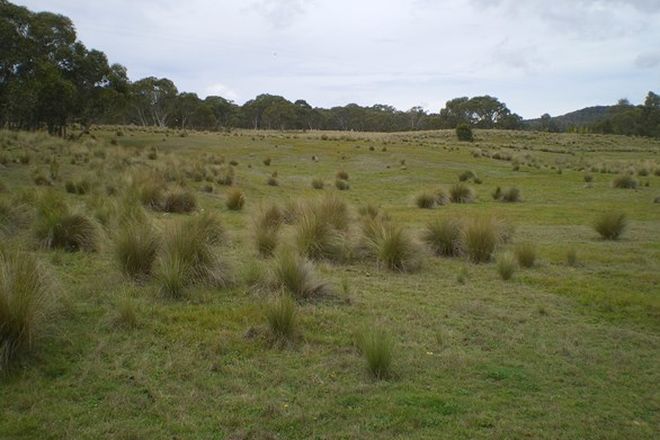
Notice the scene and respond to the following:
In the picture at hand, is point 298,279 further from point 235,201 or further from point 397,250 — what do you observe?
point 235,201

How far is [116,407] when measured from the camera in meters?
4.71

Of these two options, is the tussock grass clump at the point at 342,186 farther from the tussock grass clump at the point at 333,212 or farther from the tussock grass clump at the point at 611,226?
the tussock grass clump at the point at 611,226

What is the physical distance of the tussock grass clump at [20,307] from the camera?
5.19 meters

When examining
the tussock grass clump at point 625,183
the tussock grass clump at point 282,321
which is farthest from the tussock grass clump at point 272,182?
the tussock grass clump at point 282,321

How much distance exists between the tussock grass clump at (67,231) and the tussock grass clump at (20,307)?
381 centimetres

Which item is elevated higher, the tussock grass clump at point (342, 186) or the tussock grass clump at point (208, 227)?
the tussock grass clump at point (208, 227)

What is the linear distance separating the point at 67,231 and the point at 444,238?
7028 millimetres

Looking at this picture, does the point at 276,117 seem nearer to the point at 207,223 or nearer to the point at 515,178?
the point at 515,178

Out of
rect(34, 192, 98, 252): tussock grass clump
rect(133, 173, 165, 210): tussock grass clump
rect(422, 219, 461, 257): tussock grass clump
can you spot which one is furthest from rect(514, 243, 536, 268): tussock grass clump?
rect(133, 173, 165, 210): tussock grass clump

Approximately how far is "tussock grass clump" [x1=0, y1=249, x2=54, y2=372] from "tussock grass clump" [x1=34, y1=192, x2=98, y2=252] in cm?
381

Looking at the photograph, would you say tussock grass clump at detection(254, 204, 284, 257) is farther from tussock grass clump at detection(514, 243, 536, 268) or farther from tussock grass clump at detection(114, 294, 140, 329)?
tussock grass clump at detection(514, 243, 536, 268)

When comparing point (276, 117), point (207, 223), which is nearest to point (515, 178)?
point (207, 223)

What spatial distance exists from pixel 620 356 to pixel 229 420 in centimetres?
445

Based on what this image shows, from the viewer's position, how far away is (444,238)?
38.1 feet
